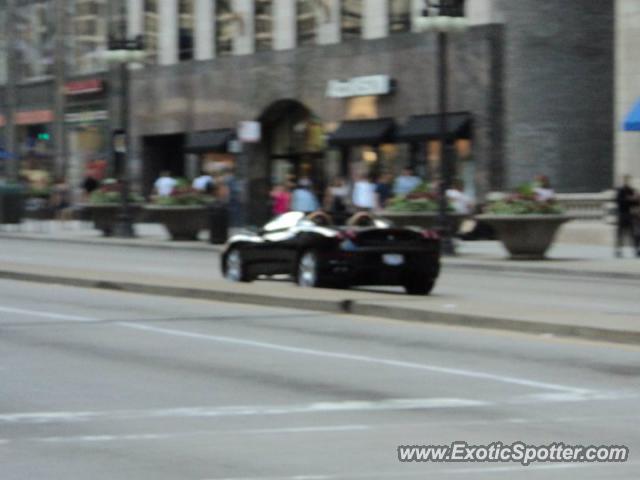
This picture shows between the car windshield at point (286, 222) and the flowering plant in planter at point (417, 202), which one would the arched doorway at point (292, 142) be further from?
the car windshield at point (286, 222)

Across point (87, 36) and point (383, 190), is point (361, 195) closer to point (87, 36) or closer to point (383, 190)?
point (383, 190)

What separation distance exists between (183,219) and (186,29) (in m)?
17.5

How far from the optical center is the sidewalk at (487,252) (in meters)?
29.7

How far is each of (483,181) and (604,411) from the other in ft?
115

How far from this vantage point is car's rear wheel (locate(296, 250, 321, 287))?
2231cm

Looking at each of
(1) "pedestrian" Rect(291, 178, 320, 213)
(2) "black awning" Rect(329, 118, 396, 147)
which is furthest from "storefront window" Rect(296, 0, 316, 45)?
(1) "pedestrian" Rect(291, 178, 320, 213)

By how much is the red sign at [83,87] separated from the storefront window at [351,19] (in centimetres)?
1316

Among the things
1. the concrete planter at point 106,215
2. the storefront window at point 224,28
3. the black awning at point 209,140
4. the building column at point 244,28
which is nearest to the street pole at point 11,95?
the black awning at point 209,140

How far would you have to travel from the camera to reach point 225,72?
5572 centimetres

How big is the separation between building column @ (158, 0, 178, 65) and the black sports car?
3588 cm

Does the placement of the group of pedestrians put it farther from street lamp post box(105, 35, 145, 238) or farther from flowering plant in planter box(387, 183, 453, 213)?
street lamp post box(105, 35, 145, 238)

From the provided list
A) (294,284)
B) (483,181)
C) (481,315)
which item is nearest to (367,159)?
(483,181)

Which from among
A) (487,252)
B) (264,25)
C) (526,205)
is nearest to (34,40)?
(264,25)

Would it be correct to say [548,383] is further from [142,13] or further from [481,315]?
[142,13]
